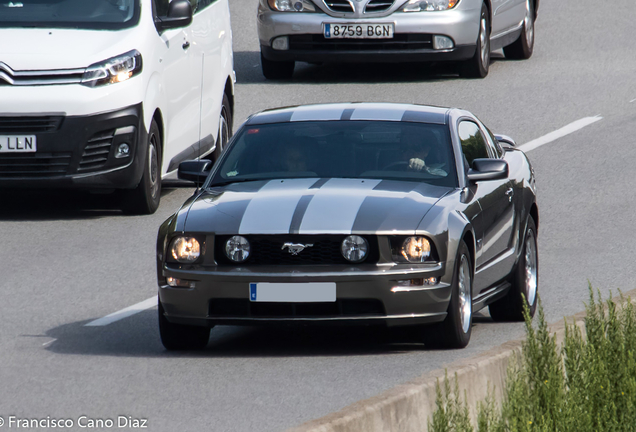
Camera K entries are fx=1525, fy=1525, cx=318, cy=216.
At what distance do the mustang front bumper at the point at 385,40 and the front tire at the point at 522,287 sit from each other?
342 inches

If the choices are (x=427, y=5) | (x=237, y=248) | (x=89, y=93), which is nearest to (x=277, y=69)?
(x=427, y=5)

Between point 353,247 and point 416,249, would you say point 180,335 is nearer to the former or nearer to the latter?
point 353,247

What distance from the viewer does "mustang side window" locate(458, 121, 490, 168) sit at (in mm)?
9492

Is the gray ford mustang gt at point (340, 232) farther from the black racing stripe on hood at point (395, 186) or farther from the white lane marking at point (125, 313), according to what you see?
the white lane marking at point (125, 313)

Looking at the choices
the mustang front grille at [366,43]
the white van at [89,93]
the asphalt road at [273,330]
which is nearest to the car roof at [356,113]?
the asphalt road at [273,330]

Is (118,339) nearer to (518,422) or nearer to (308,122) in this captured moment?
(308,122)

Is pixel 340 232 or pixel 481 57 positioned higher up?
pixel 340 232

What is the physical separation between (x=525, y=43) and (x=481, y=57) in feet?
7.05

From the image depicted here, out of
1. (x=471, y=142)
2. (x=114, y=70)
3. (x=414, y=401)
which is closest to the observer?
(x=414, y=401)

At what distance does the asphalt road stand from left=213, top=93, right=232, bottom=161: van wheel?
2.15ft

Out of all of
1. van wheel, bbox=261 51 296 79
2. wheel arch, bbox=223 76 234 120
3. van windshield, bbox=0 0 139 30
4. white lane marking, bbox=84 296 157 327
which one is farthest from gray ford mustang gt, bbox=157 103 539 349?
van wheel, bbox=261 51 296 79

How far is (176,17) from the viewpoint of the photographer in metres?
13.1

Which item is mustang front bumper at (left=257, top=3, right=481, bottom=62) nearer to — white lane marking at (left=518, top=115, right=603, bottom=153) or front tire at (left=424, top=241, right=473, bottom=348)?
white lane marking at (left=518, top=115, right=603, bottom=153)

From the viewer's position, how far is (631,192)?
1475cm
